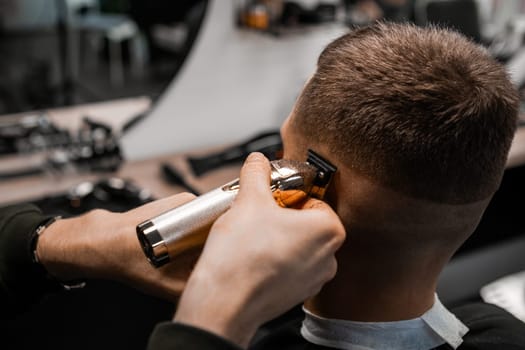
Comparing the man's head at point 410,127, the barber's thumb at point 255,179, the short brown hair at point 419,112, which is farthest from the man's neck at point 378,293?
the barber's thumb at point 255,179

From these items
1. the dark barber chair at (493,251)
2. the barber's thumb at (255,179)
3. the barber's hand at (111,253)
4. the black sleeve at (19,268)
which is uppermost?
the barber's thumb at (255,179)

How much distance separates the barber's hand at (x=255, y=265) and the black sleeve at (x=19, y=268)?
1.69 ft

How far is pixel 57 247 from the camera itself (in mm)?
951

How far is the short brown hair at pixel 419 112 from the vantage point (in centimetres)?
76

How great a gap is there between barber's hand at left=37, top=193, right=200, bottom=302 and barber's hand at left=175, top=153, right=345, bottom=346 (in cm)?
14

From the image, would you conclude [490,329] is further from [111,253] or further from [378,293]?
[111,253]

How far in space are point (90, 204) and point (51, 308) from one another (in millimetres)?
358

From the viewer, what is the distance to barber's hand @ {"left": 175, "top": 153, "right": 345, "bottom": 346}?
22.7 inches

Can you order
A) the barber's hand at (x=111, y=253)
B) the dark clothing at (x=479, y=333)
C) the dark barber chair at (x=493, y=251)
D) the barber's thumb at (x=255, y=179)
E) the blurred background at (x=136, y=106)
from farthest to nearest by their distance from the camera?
the dark barber chair at (x=493, y=251) < the blurred background at (x=136, y=106) < the dark clothing at (x=479, y=333) < the barber's hand at (x=111, y=253) < the barber's thumb at (x=255, y=179)

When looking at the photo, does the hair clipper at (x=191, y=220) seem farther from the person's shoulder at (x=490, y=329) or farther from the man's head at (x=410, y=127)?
the person's shoulder at (x=490, y=329)

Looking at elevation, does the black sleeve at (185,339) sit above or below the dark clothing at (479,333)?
above

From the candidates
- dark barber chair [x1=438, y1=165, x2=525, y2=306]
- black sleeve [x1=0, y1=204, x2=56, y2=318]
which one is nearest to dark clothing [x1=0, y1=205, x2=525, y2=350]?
black sleeve [x1=0, y1=204, x2=56, y2=318]

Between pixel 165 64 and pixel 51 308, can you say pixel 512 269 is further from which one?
pixel 51 308

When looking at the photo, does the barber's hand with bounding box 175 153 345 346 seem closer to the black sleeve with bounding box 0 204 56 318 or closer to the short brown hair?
the short brown hair
